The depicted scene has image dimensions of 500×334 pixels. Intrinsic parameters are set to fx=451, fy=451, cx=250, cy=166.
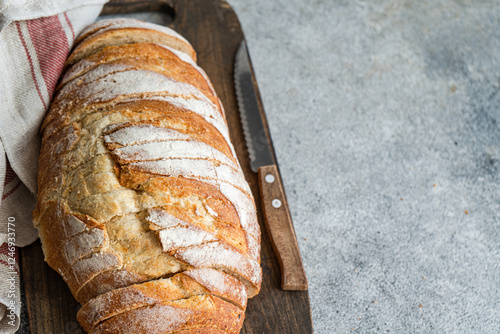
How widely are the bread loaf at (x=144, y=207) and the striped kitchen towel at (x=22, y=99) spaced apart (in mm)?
115

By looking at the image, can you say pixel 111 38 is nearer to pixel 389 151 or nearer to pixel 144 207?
pixel 144 207

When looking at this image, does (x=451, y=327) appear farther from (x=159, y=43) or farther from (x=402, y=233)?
(x=159, y=43)

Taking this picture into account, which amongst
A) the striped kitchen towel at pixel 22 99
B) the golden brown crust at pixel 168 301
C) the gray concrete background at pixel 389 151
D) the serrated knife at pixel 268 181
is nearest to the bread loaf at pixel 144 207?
the golden brown crust at pixel 168 301

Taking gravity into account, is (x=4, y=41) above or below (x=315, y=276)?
above

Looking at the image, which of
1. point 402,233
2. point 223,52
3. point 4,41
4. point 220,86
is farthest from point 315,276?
point 4,41

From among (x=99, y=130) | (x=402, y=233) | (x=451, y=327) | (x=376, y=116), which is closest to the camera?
(x=99, y=130)

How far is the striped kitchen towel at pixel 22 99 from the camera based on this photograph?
5.76 feet

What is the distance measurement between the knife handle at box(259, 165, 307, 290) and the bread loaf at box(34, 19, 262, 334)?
0.69 feet

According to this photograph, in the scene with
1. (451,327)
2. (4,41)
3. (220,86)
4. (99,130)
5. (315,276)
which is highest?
(4,41)

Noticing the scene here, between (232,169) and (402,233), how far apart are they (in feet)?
3.35

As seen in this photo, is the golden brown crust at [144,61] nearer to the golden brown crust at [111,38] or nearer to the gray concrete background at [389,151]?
the golden brown crust at [111,38]

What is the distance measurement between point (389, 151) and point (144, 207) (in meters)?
1.49

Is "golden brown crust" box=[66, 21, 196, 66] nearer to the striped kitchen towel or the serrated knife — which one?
the striped kitchen towel

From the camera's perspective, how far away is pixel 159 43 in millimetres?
2002
